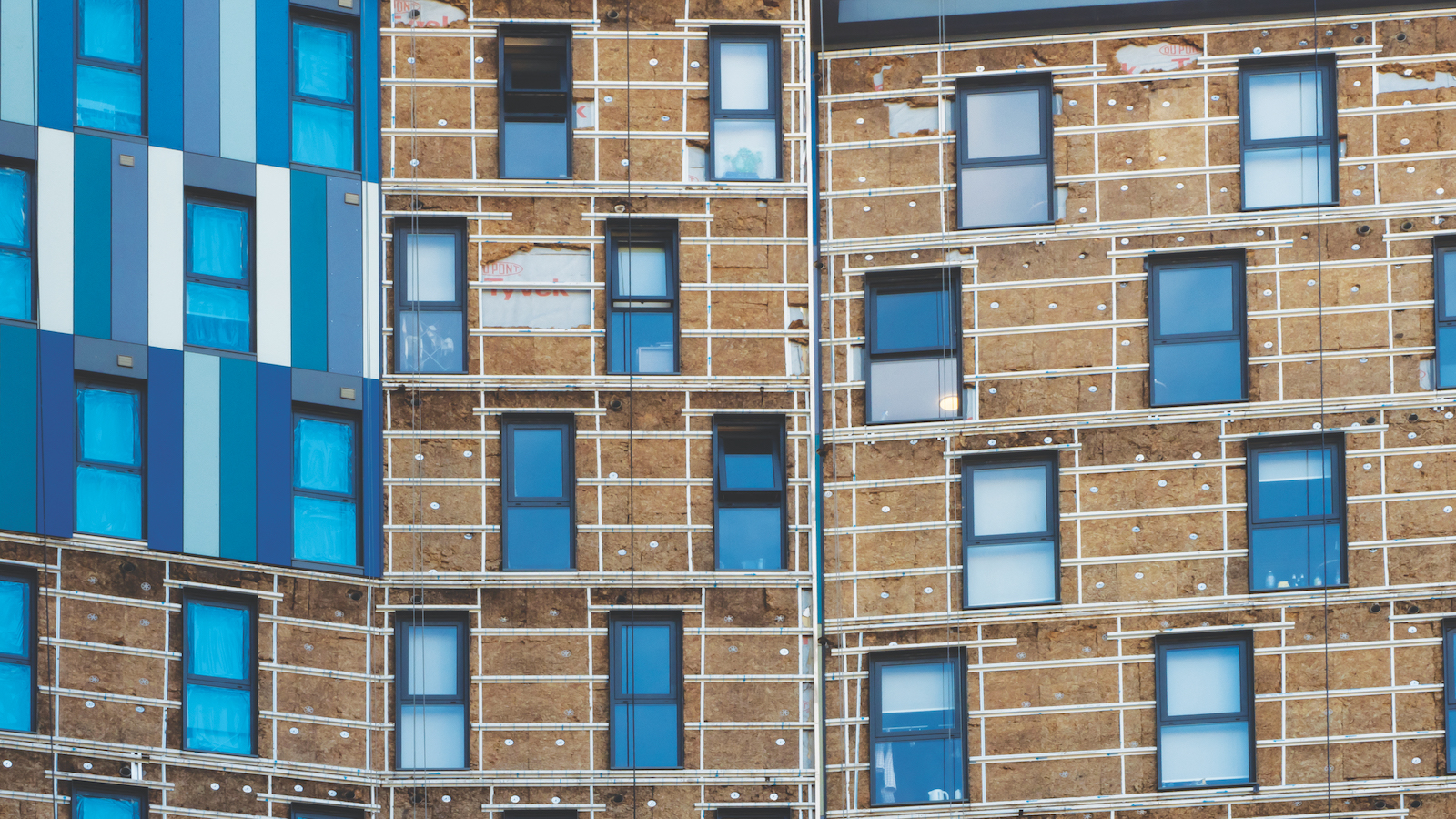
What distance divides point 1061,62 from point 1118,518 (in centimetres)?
602

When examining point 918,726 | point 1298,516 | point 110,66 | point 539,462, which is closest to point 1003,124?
point 1298,516

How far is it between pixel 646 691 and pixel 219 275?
7.46 meters

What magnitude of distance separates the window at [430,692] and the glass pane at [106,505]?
136 inches

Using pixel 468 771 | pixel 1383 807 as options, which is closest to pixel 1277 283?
pixel 1383 807

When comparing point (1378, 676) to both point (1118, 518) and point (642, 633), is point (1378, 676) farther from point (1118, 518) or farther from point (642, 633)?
point (642, 633)

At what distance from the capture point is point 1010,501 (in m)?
23.7

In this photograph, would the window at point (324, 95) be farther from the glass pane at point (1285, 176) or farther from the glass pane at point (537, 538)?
the glass pane at point (1285, 176)

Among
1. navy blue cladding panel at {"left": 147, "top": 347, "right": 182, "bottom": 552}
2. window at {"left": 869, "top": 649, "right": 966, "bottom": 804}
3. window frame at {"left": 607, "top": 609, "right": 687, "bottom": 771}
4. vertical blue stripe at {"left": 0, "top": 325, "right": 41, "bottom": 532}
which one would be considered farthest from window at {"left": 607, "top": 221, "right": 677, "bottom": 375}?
vertical blue stripe at {"left": 0, "top": 325, "right": 41, "bottom": 532}

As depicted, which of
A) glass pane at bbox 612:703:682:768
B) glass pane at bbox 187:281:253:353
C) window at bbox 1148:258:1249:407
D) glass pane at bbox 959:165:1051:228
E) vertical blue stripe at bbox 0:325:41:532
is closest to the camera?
vertical blue stripe at bbox 0:325:41:532

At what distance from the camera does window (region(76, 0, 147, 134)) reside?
2256cm

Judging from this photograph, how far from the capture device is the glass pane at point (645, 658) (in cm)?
2298

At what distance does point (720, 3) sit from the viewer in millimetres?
23781

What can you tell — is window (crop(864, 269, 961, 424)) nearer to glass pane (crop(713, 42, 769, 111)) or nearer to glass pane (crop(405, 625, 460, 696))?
glass pane (crop(713, 42, 769, 111))

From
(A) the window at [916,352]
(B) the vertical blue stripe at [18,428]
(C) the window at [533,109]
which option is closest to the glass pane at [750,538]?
(A) the window at [916,352]
